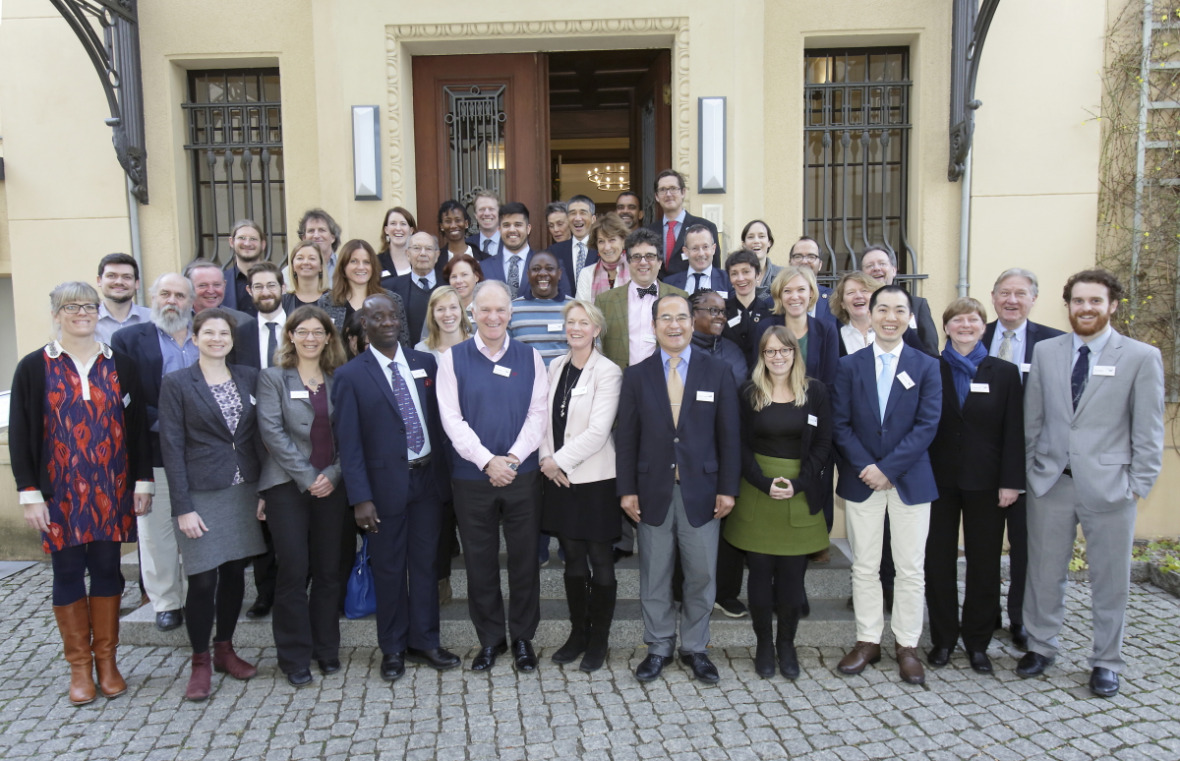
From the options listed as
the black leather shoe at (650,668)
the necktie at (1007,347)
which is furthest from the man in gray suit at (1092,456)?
the black leather shoe at (650,668)

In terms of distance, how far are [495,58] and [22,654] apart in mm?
5467

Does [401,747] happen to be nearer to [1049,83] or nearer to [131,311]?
[131,311]

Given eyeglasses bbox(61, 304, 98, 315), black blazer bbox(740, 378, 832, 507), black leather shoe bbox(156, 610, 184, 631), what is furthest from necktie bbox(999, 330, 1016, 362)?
black leather shoe bbox(156, 610, 184, 631)

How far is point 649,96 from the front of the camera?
7.50 metres

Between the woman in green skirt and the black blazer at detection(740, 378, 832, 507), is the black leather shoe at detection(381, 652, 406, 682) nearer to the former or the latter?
the woman in green skirt

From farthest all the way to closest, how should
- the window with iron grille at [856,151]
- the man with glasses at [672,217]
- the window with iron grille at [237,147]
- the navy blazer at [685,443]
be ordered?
the window with iron grille at [237,147] → the window with iron grille at [856,151] → the man with glasses at [672,217] → the navy blazer at [685,443]

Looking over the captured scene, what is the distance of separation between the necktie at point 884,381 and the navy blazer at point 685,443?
0.74 metres

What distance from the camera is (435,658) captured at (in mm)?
4105

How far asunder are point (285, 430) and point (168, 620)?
5.21ft

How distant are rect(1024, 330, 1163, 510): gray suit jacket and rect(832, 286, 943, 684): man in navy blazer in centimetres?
60

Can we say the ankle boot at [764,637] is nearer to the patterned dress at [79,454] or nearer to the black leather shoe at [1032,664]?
the black leather shoe at [1032,664]

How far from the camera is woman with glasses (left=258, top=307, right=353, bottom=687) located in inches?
153

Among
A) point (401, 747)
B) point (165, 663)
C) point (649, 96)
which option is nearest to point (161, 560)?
point (165, 663)

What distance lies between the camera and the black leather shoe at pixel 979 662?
159 inches
